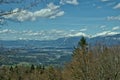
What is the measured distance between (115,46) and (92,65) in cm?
481

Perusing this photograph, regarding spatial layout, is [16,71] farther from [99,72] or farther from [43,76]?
[99,72]

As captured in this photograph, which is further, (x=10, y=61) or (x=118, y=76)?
(x=118, y=76)

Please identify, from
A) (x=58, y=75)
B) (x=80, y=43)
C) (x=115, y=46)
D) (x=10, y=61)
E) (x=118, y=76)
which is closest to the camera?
(x=10, y=61)

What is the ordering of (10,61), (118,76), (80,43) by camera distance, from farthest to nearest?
(80,43) < (118,76) < (10,61)

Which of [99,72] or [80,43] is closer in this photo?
[99,72]

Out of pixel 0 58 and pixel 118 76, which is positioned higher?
pixel 0 58

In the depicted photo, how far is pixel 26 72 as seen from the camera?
3629 inches

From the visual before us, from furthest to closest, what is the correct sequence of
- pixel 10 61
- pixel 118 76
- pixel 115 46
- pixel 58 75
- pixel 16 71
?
1. pixel 16 71
2. pixel 58 75
3. pixel 115 46
4. pixel 118 76
5. pixel 10 61

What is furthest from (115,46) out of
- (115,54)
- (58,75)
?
(58,75)

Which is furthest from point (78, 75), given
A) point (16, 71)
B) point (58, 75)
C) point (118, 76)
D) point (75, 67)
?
point (16, 71)

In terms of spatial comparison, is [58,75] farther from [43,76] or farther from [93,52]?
[93,52]

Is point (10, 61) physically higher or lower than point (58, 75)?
higher

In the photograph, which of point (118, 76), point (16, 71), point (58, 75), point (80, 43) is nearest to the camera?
point (118, 76)

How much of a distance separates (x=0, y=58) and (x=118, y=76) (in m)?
41.7
